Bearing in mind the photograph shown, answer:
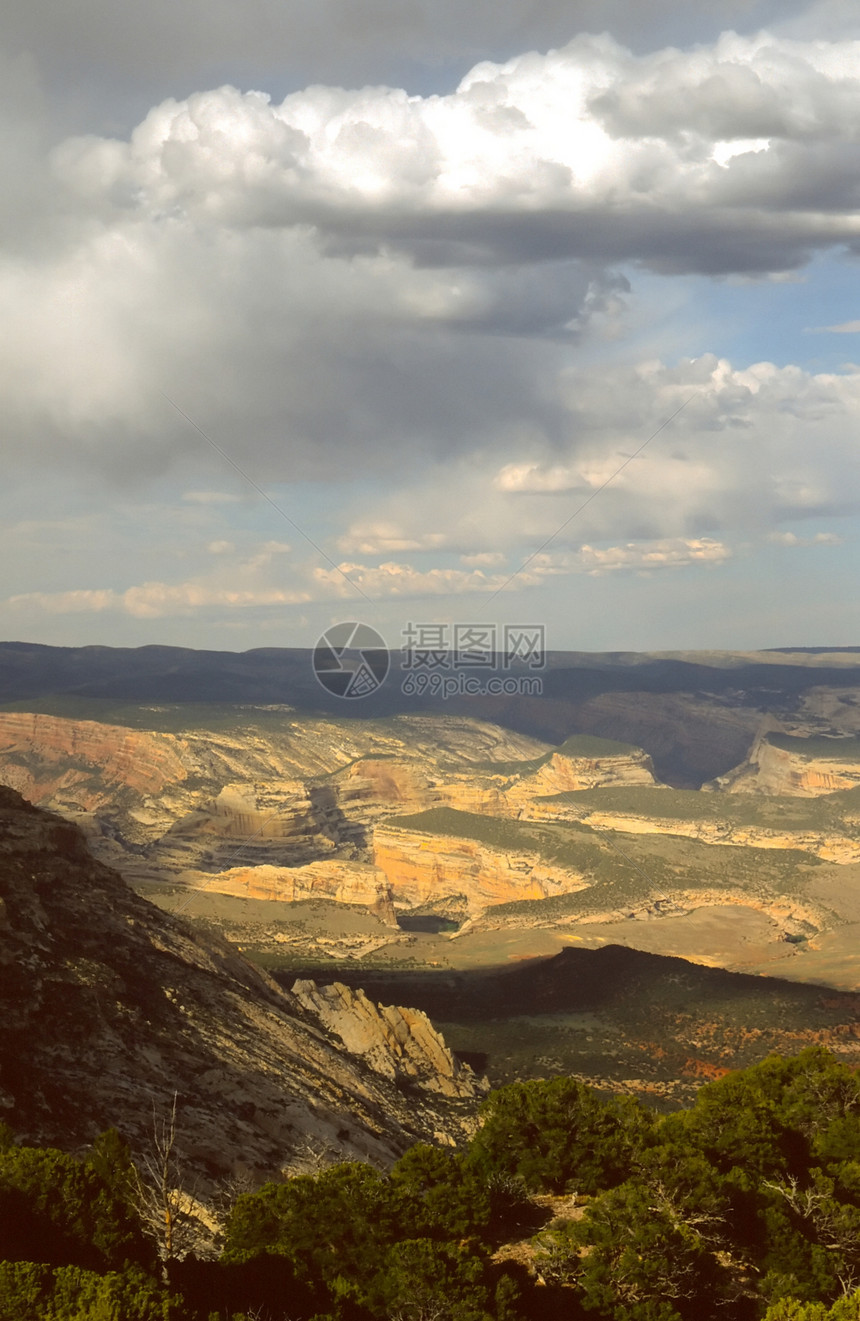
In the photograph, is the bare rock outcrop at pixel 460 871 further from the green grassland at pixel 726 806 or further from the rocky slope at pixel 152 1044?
the rocky slope at pixel 152 1044

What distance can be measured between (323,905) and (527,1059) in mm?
51077

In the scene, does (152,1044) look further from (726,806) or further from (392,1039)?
(726,806)

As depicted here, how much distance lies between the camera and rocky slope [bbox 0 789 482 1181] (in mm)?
34844

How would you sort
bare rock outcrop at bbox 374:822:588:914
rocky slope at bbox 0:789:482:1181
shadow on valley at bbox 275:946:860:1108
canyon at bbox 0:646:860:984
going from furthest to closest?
bare rock outcrop at bbox 374:822:588:914
canyon at bbox 0:646:860:984
shadow on valley at bbox 275:946:860:1108
rocky slope at bbox 0:789:482:1181

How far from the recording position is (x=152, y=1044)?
40.5 meters

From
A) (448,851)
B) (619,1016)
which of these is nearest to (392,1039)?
(619,1016)

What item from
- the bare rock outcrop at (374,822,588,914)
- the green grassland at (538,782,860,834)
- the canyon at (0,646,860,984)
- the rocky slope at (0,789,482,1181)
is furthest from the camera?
the green grassland at (538,782,860,834)

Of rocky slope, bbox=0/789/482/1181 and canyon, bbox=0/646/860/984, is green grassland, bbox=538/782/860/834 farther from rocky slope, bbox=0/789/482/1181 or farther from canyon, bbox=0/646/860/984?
rocky slope, bbox=0/789/482/1181

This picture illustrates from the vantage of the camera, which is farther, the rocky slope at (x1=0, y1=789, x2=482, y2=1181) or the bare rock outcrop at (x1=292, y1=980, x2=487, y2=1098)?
the bare rock outcrop at (x1=292, y1=980, x2=487, y2=1098)

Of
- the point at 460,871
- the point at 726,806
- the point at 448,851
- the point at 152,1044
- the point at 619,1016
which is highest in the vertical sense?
the point at 152,1044

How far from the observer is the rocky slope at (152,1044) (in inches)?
1372

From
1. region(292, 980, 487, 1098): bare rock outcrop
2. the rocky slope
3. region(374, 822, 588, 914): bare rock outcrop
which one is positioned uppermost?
the rocky slope

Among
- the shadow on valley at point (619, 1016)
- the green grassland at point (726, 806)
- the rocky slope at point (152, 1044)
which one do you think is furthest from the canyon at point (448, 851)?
the rocky slope at point (152, 1044)

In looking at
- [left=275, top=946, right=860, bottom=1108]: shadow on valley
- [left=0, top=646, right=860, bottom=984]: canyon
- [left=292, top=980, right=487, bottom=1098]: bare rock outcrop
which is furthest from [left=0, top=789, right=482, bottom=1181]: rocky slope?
[left=0, top=646, right=860, bottom=984]: canyon
